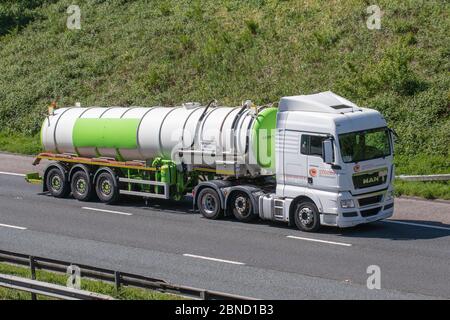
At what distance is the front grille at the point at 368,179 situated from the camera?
899 inches

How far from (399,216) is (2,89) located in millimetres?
24600

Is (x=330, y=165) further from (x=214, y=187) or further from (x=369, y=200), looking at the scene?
(x=214, y=187)

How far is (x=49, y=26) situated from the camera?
1901 inches

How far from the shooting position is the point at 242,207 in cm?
2466

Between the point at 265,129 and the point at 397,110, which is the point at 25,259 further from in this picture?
the point at 397,110

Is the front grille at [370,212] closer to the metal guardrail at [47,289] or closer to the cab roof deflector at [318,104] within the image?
the cab roof deflector at [318,104]

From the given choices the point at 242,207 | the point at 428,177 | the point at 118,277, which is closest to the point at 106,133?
the point at 242,207

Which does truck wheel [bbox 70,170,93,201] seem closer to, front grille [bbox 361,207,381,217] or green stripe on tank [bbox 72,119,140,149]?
green stripe on tank [bbox 72,119,140,149]

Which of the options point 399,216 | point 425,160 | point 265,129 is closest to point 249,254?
point 265,129

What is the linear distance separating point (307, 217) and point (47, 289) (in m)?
8.75

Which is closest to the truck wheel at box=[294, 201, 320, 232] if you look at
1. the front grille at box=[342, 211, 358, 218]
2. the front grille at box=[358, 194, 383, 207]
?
the front grille at box=[342, 211, 358, 218]

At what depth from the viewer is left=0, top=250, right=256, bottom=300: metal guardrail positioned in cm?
1566

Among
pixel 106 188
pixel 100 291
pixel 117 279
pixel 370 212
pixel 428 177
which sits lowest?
pixel 100 291

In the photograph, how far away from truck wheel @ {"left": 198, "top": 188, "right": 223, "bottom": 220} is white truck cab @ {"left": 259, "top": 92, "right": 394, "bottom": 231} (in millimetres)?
1566
